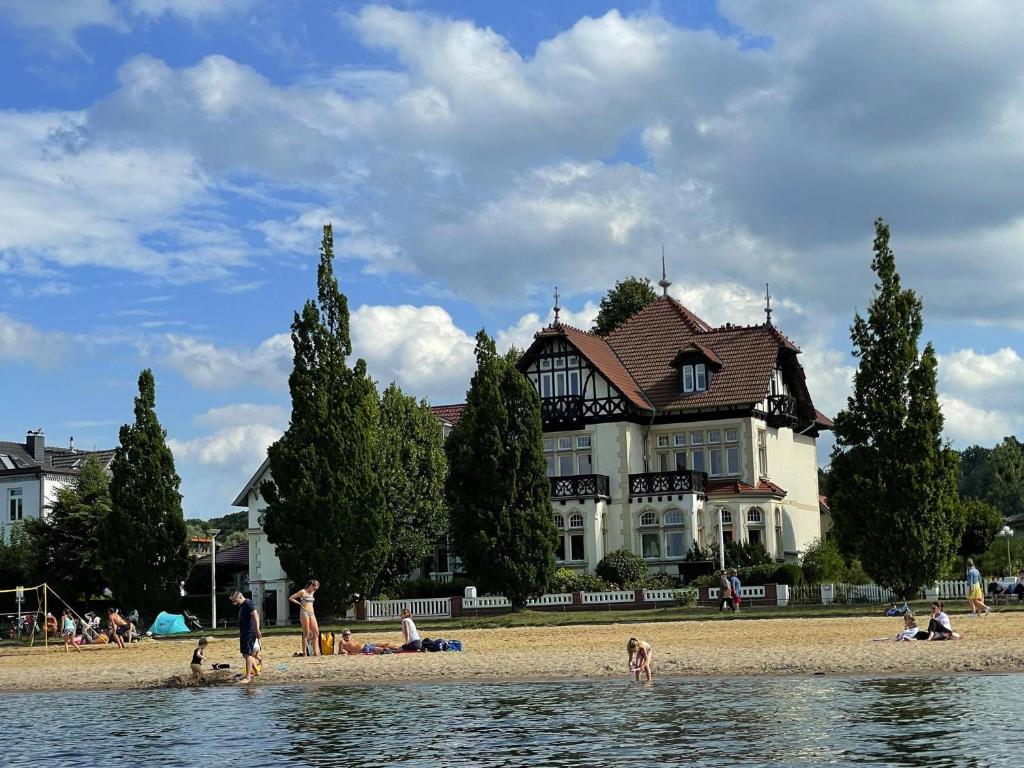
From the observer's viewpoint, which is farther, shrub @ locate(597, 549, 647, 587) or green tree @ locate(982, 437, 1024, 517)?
green tree @ locate(982, 437, 1024, 517)

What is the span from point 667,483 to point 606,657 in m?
30.2

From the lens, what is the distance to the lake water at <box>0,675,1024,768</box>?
61.2ft

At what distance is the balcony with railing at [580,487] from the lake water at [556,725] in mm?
33422

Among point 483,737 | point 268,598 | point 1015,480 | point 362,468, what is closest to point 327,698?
point 483,737

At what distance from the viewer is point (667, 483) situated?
204ft

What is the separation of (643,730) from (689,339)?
47942 mm

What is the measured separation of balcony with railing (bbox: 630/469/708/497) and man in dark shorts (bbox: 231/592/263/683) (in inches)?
1290

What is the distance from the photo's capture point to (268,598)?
6831 centimetres

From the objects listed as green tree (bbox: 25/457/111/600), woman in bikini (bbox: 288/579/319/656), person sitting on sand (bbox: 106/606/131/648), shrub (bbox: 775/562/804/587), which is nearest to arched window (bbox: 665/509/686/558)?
shrub (bbox: 775/562/804/587)

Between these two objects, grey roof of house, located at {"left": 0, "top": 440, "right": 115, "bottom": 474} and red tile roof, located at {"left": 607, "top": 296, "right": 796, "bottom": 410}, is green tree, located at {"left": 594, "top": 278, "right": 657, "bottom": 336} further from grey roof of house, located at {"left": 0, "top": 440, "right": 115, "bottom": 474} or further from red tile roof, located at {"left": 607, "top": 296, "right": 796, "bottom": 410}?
grey roof of house, located at {"left": 0, "top": 440, "right": 115, "bottom": 474}

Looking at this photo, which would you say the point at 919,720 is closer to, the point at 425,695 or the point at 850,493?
the point at 425,695

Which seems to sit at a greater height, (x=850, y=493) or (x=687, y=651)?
(x=850, y=493)

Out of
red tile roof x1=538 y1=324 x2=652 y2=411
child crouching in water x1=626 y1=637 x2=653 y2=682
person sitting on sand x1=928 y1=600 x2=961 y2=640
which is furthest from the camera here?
red tile roof x1=538 y1=324 x2=652 y2=411

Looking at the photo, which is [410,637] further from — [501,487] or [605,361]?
[605,361]
